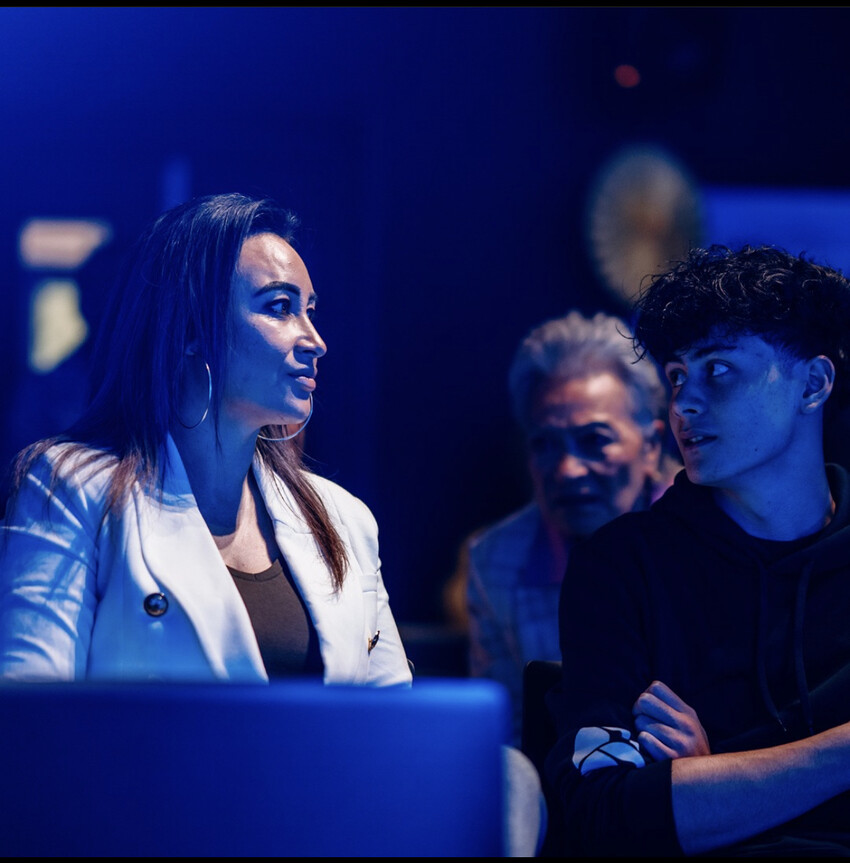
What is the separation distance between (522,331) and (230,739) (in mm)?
2206

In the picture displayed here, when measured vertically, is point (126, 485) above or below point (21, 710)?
above

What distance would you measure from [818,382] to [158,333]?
1.17 metres

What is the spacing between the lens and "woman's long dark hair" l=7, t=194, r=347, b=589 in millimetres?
1772

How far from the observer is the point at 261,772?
1017 millimetres

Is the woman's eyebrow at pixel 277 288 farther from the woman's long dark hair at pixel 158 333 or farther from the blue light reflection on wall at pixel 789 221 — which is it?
the blue light reflection on wall at pixel 789 221

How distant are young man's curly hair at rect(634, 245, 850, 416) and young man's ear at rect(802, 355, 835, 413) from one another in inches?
0.8

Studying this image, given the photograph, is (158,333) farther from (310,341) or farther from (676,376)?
(676,376)

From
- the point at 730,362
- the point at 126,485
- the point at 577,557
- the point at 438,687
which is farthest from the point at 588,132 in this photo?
the point at 438,687

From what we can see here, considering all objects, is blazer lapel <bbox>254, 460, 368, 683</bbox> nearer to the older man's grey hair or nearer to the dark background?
the dark background

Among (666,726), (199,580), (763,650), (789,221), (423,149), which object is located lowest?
(666,726)

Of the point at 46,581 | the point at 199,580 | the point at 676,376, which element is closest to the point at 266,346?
the point at 199,580

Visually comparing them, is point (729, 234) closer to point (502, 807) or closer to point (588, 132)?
point (588, 132)

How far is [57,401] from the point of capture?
208 cm

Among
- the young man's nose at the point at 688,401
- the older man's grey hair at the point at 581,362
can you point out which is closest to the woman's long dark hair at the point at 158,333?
the young man's nose at the point at 688,401
